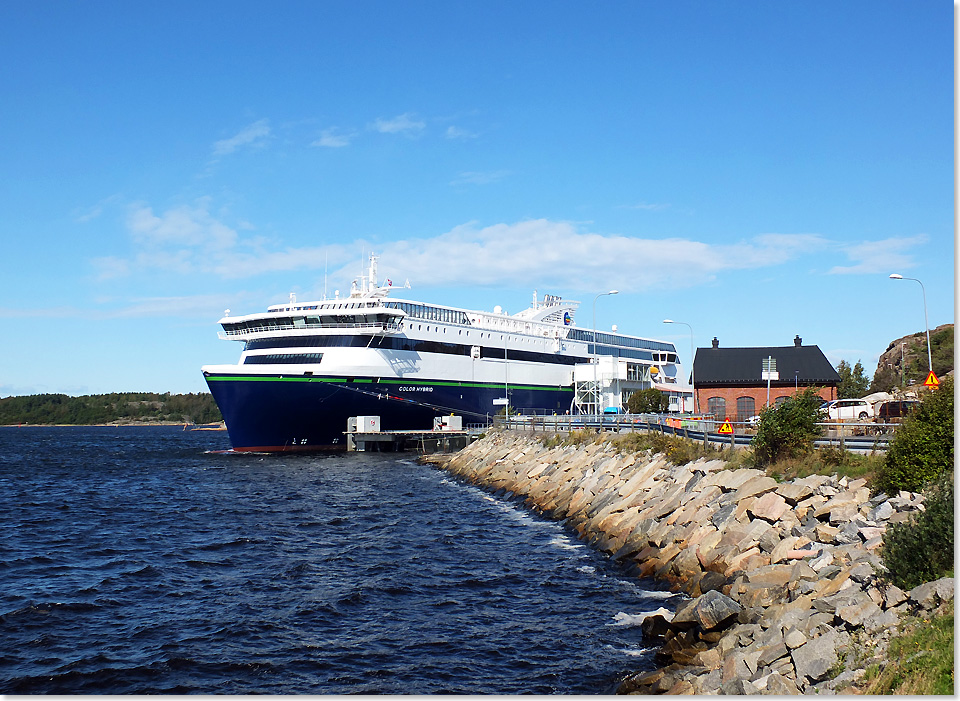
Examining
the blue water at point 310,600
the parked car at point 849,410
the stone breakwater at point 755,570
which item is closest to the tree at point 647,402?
the parked car at point 849,410

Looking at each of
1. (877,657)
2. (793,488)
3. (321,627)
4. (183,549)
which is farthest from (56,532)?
(877,657)

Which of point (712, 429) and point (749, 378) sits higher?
point (749, 378)

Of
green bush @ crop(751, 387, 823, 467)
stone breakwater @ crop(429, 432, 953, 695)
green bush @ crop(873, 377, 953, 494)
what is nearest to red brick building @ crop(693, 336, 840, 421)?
stone breakwater @ crop(429, 432, 953, 695)

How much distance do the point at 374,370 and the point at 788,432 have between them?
39522 millimetres

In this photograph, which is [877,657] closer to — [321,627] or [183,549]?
[321,627]

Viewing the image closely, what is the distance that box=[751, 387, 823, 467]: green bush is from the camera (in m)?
20.6

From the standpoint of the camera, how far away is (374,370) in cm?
5662

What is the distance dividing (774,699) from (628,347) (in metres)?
79.8

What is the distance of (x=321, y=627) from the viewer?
15453 mm

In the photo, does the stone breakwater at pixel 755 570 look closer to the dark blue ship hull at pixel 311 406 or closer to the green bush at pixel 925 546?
the green bush at pixel 925 546

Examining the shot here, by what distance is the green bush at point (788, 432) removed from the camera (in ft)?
67.7

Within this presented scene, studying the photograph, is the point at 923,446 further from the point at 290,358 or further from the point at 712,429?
the point at 290,358

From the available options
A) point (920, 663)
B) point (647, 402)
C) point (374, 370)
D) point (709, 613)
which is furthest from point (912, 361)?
point (920, 663)

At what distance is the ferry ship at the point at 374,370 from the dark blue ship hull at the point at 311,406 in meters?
0.08
